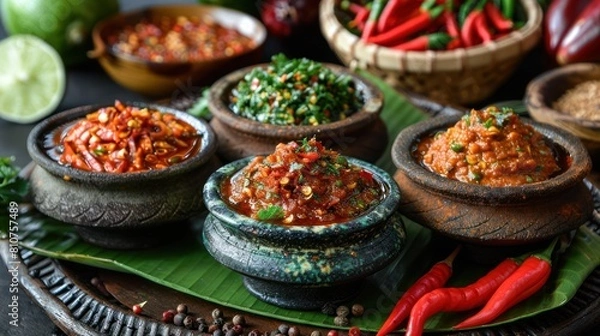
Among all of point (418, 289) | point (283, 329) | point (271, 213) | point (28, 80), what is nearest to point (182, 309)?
point (283, 329)

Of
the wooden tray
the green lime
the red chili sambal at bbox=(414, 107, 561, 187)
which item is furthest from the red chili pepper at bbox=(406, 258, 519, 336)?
the green lime

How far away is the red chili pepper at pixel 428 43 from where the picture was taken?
16.8 feet

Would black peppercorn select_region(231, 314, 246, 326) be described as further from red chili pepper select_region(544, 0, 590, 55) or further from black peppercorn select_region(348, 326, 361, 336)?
red chili pepper select_region(544, 0, 590, 55)

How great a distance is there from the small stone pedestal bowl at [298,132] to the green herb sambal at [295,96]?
7 cm

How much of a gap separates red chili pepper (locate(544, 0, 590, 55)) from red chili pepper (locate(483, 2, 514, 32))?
10.8 inches

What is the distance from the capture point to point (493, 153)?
333cm

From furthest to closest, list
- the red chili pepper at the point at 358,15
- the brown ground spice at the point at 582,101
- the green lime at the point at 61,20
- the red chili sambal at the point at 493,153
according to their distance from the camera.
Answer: the green lime at the point at 61,20
the red chili pepper at the point at 358,15
the brown ground spice at the point at 582,101
the red chili sambal at the point at 493,153

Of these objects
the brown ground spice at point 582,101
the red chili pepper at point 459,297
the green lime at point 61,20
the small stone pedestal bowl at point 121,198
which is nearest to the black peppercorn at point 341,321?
the red chili pepper at point 459,297

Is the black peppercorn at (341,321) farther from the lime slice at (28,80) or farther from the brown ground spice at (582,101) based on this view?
the lime slice at (28,80)

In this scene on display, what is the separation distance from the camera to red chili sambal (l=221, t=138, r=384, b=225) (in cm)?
305

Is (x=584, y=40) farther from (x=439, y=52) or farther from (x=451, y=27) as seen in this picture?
(x=439, y=52)

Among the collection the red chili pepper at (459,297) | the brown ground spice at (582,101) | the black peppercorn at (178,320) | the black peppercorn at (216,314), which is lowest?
the black peppercorn at (178,320)

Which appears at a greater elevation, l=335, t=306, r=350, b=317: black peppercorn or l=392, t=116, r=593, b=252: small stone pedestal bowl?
l=392, t=116, r=593, b=252: small stone pedestal bowl

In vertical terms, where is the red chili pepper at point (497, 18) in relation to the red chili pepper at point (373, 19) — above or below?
above
